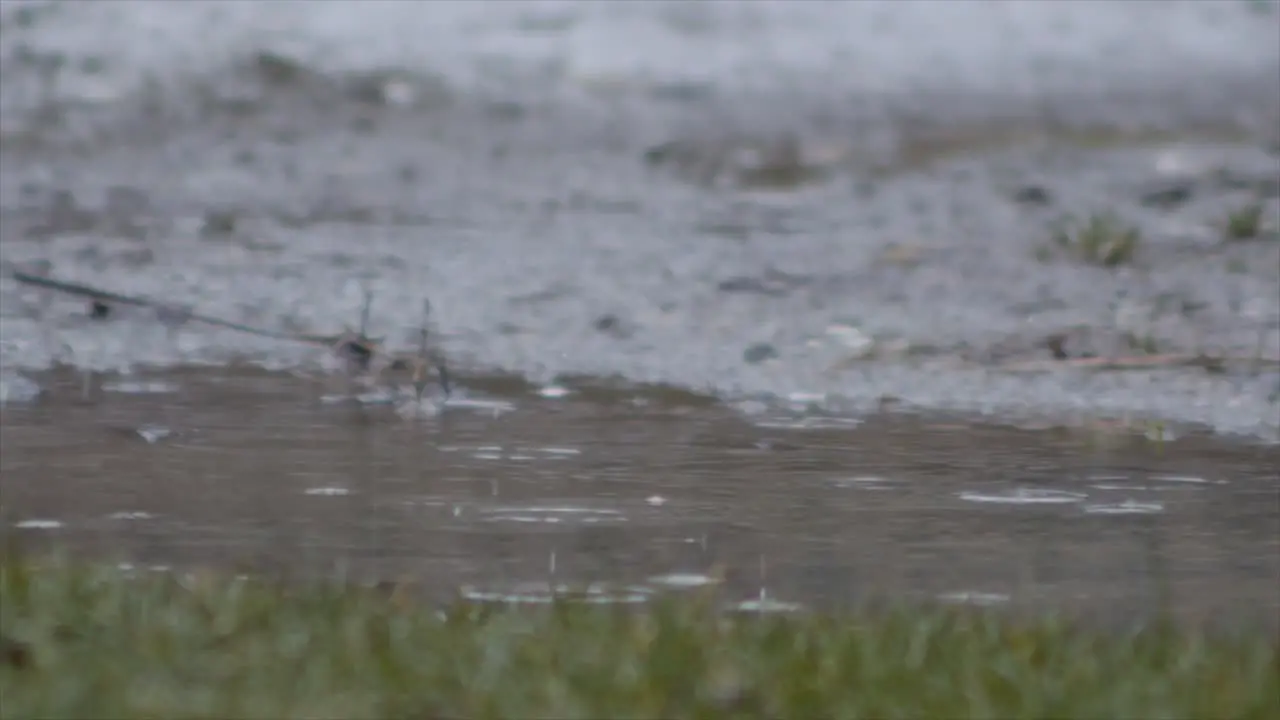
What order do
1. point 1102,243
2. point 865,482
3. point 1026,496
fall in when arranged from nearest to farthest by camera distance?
point 1026,496
point 865,482
point 1102,243

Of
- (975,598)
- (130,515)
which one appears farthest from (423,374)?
(975,598)

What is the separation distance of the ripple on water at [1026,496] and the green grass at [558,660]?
108 centimetres

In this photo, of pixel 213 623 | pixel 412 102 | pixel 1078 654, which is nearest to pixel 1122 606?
pixel 1078 654

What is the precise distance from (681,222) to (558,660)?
5475 millimetres

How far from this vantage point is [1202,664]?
12.8ft

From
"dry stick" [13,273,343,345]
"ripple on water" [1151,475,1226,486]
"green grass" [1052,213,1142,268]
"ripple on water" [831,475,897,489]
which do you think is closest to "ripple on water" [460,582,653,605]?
"ripple on water" [831,475,897,489]

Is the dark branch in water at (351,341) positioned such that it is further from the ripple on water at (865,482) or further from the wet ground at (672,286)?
the ripple on water at (865,482)

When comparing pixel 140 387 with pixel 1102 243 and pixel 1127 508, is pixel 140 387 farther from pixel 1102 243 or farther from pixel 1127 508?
pixel 1102 243

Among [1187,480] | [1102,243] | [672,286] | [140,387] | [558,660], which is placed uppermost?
[1102,243]

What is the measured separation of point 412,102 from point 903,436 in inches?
246

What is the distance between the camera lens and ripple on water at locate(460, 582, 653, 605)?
4363mm

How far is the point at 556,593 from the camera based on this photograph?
14.3ft

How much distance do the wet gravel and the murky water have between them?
411 mm

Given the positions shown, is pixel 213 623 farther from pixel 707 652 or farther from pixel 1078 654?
pixel 1078 654
